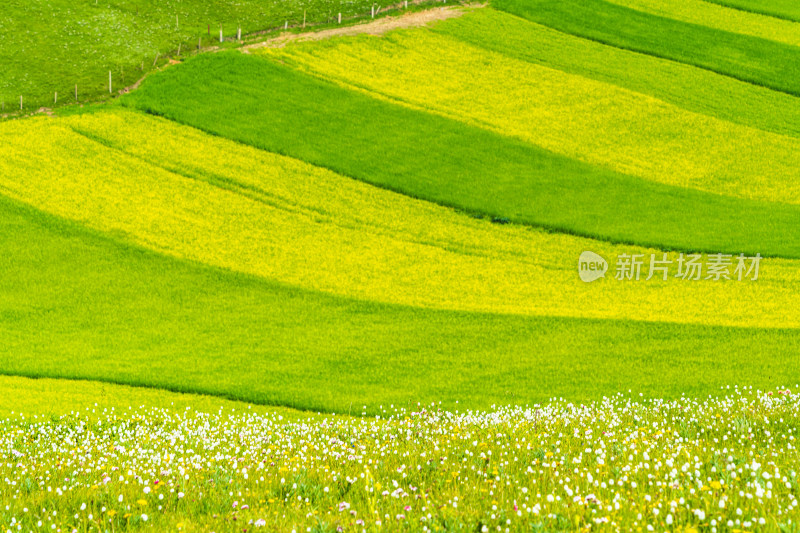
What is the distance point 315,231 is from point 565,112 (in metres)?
23.5

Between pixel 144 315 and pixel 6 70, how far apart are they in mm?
34943

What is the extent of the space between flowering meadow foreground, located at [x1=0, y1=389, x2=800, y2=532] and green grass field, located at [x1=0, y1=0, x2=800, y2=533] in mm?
62

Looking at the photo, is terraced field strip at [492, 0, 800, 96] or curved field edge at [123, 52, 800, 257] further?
terraced field strip at [492, 0, 800, 96]

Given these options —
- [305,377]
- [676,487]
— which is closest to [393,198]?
[305,377]

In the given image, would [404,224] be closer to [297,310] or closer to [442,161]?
[442,161]

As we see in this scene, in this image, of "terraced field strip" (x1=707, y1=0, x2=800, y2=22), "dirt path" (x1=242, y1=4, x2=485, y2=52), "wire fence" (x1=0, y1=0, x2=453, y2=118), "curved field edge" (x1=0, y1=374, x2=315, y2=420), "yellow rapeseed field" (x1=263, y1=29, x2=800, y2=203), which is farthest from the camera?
"terraced field strip" (x1=707, y1=0, x2=800, y2=22)

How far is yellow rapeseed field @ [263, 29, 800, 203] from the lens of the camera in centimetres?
4234

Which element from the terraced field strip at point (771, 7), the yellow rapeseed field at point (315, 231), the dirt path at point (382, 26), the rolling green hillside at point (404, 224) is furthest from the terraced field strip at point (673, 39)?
the yellow rapeseed field at point (315, 231)

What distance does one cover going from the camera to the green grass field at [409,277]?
294 inches

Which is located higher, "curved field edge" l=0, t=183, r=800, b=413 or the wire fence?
the wire fence

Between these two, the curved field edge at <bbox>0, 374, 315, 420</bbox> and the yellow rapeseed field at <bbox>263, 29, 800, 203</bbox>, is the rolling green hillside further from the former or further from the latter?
the curved field edge at <bbox>0, 374, 315, 420</bbox>

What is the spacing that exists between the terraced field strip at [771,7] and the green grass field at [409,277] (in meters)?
1.02

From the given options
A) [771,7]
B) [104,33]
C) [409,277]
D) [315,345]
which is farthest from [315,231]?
[771,7]

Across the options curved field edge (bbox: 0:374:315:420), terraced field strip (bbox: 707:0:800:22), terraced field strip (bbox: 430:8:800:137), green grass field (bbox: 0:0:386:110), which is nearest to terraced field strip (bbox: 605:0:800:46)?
terraced field strip (bbox: 707:0:800:22)
